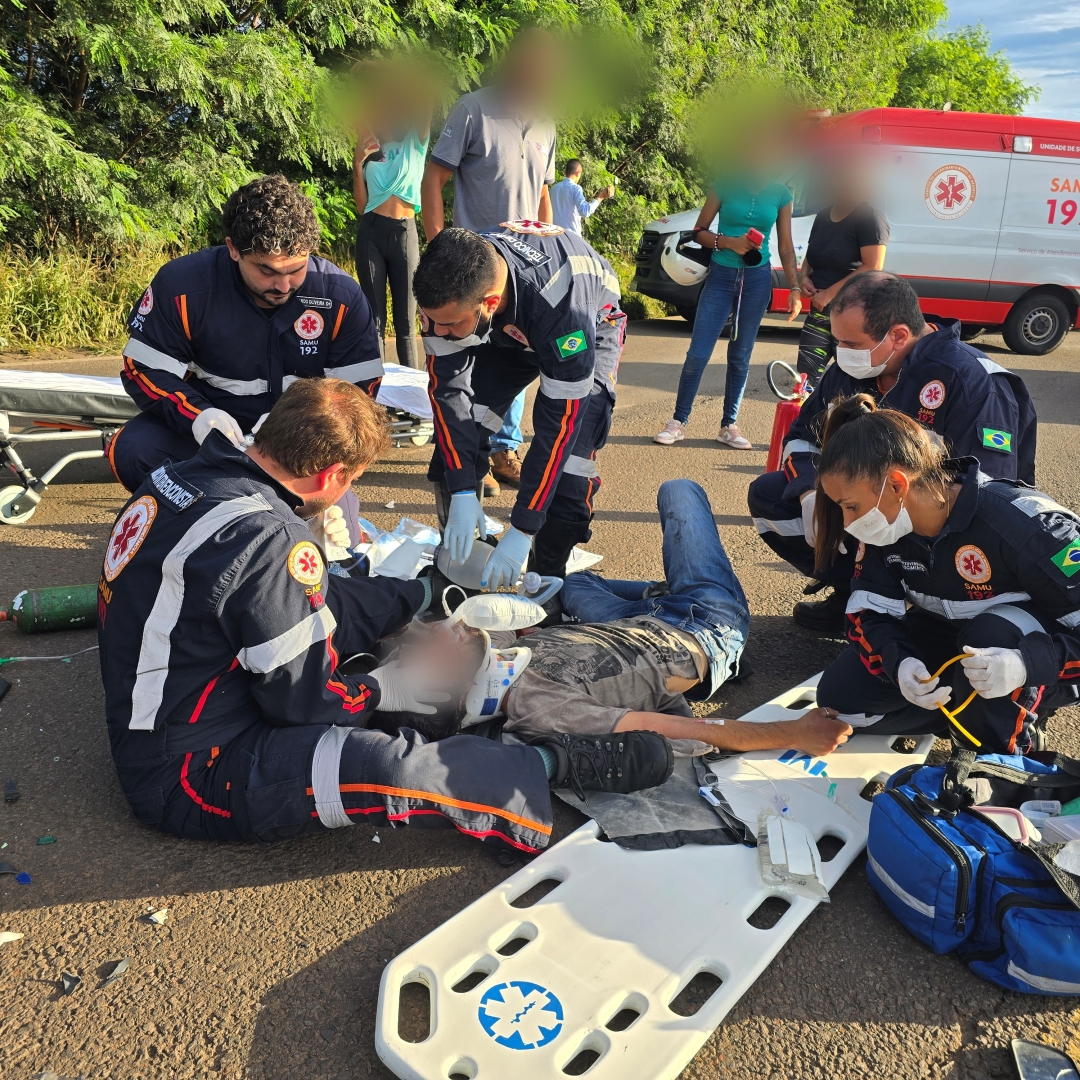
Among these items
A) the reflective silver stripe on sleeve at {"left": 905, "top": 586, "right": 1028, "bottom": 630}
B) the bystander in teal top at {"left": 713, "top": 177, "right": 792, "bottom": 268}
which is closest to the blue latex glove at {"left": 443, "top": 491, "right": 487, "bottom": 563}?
the reflective silver stripe on sleeve at {"left": 905, "top": 586, "right": 1028, "bottom": 630}

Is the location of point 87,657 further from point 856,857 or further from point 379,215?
point 379,215

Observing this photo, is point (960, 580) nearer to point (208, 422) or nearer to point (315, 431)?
point (315, 431)

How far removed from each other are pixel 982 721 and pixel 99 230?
24.5 feet

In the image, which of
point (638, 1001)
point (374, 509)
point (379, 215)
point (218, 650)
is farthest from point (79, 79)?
point (638, 1001)

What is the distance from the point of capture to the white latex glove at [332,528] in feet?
10.6

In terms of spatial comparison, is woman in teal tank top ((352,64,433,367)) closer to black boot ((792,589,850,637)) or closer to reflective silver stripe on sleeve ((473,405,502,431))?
reflective silver stripe on sleeve ((473,405,502,431))

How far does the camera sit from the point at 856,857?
93.9 inches

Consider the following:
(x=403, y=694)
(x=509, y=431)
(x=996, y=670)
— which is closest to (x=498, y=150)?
(x=509, y=431)

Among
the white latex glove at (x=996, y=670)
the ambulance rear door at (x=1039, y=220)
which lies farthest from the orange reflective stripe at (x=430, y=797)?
the ambulance rear door at (x=1039, y=220)

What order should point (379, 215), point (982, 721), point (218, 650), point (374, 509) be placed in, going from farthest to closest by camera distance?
point (379, 215) < point (374, 509) < point (982, 721) < point (218, 650)

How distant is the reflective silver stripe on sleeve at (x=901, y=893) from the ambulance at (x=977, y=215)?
26.7ft

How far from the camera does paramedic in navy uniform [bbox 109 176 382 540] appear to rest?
3.31 m

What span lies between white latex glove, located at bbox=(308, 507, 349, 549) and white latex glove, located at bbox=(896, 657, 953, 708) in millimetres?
1902

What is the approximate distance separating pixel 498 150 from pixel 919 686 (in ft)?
10.8
